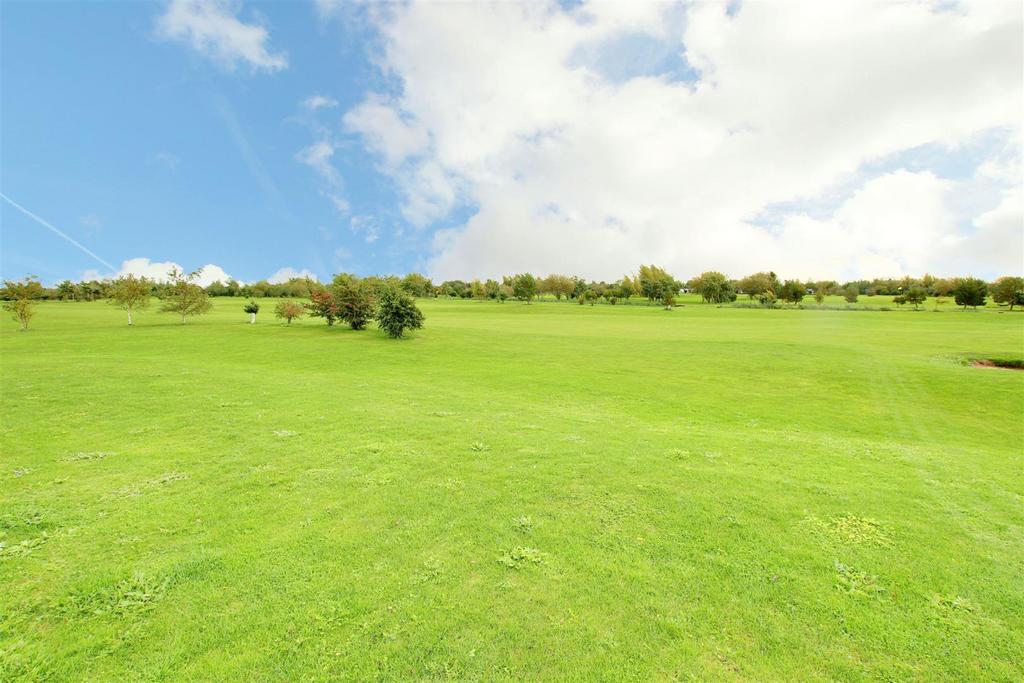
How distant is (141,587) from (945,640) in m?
10.3

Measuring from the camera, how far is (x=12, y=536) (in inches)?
268

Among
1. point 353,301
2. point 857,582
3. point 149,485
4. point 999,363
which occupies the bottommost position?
point 999,363

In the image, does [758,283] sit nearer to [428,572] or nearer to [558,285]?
[558,285]

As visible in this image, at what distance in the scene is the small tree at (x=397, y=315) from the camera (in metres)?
36.6

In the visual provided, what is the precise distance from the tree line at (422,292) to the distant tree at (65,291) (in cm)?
21

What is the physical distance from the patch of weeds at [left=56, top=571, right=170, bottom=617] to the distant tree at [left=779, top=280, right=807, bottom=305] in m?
129

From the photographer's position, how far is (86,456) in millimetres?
10031

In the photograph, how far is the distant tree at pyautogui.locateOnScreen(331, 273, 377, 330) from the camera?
42.0m

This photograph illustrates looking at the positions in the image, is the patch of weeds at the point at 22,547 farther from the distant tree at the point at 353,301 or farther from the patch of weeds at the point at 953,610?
the distant tree at the point at 353,301

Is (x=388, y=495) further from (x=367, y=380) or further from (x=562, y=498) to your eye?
(x=367, y=380)

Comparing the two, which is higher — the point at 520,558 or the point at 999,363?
the point at 520,558

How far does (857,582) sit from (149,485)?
12.7 meters

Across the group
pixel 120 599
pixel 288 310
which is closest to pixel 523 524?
pixel 120 599

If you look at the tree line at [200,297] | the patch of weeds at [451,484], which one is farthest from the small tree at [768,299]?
the patch of weeds at [451,484]
